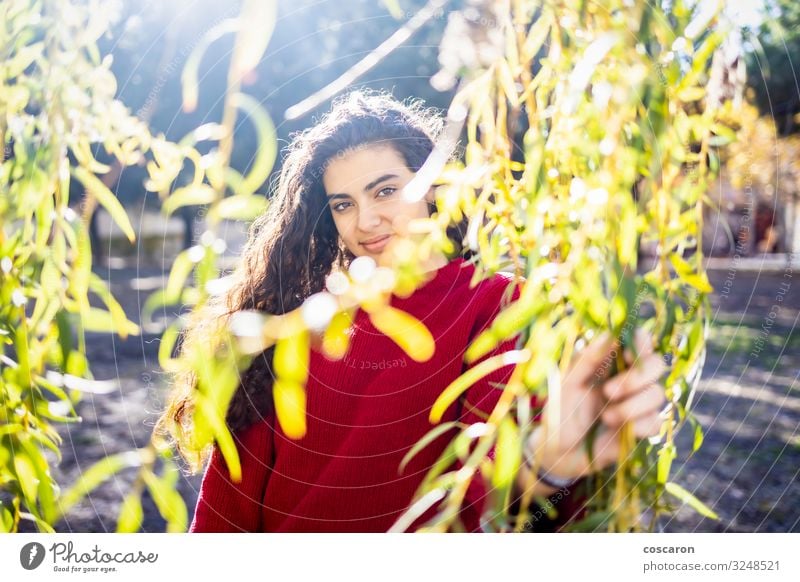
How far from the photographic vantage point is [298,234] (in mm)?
874

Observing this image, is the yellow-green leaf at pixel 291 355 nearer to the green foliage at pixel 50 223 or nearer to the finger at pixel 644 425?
the green foliage at pixel 50 223

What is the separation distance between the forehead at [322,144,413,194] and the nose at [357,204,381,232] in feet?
0.07

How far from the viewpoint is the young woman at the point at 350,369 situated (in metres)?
0.76

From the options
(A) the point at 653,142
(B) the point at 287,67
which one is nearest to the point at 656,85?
(A) the point at 653,142

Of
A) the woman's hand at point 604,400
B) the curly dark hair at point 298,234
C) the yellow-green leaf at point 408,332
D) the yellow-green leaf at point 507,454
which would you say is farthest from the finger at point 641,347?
the curly dark hair at point 298,234

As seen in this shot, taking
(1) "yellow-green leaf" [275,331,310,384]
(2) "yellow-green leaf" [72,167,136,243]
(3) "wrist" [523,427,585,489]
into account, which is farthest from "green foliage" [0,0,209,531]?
(3) "wrist" [523,427,585,489]

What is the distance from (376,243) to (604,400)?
1.03 ft

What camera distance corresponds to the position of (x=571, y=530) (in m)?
0.65

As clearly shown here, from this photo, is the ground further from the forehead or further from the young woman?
the forehead

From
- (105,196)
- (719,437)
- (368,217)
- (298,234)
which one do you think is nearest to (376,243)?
(368,217)

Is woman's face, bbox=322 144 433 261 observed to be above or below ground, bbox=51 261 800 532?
above

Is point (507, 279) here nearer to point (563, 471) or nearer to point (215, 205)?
point (563, 471)

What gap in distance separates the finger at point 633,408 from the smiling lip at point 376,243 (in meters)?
0.31

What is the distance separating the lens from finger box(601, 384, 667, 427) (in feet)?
1.71
